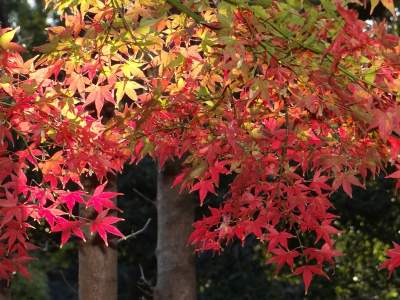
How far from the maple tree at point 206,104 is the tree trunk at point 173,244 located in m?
1.70

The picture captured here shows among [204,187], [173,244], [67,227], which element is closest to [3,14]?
[173,244]

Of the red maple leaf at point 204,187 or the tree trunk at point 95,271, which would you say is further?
the tree trunk at point 95,271

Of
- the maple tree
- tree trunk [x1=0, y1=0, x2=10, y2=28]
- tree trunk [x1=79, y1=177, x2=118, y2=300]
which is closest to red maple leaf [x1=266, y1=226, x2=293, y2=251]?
the maple tree

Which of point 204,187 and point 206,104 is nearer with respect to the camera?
point 206,104

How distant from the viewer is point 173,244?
6.13 m

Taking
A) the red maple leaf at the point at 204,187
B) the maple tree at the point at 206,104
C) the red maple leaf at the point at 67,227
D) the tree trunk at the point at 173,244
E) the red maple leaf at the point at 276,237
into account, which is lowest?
the tree trunk at the point at 173,244

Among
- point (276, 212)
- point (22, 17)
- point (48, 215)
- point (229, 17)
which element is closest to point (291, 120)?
point (276, 212)

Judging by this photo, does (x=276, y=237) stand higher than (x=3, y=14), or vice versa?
(x=276, y=237)

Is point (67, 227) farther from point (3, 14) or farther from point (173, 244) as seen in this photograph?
point (3, 14)

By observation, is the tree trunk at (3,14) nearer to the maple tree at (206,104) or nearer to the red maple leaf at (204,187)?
the maple tree at (206,104)

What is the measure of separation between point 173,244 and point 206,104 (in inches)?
99.2

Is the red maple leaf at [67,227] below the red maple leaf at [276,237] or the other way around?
the other way around

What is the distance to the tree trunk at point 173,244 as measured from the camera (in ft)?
19.9

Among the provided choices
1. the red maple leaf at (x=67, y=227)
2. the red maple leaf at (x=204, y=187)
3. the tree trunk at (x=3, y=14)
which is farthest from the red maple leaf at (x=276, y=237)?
the tree trunk at (x=3, y=14)
